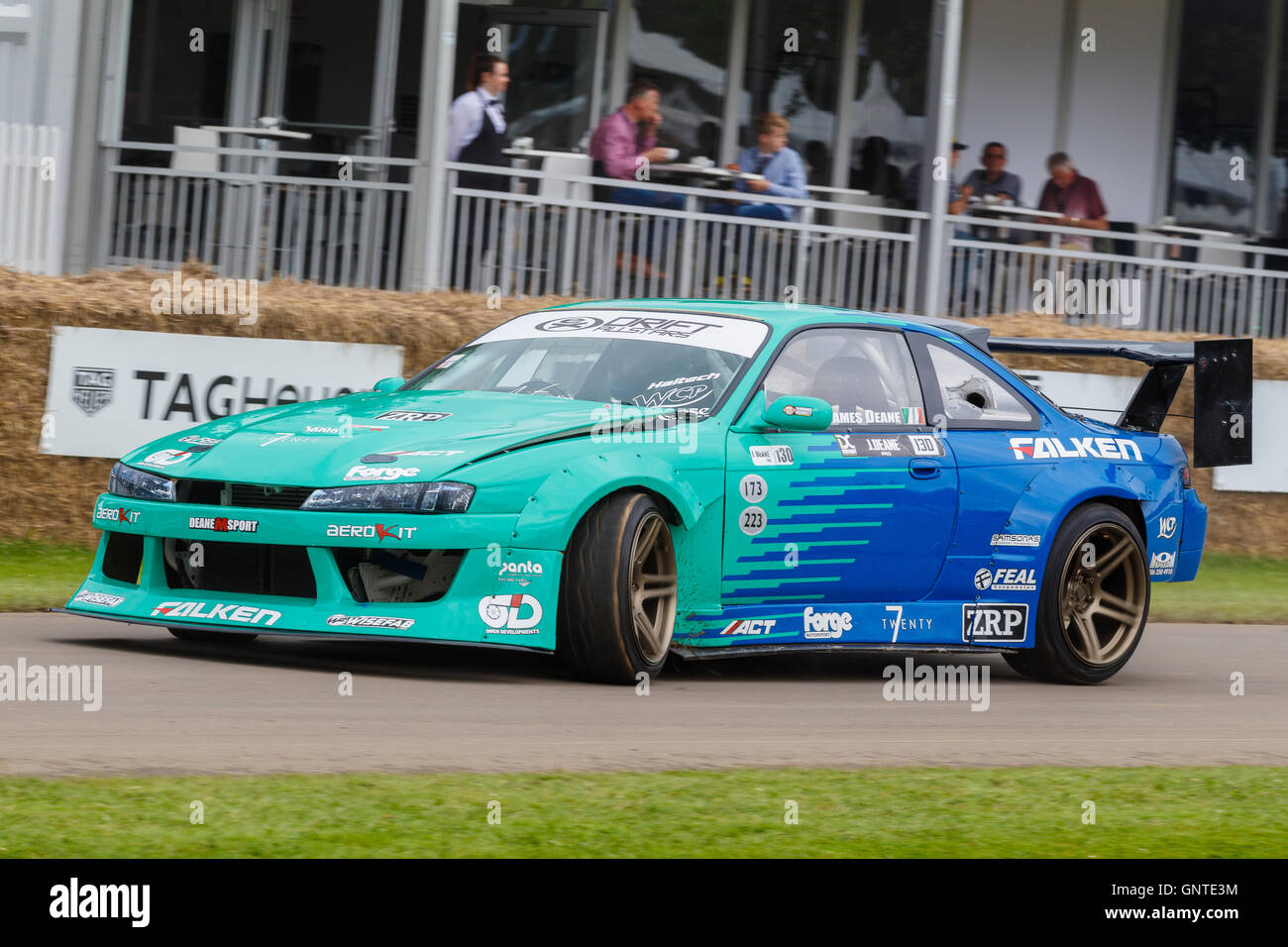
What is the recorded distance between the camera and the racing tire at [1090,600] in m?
8.91

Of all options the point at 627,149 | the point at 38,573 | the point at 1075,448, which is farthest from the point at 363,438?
the point at 627,149

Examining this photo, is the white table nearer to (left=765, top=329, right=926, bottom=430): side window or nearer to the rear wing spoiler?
the rear wing spoiler

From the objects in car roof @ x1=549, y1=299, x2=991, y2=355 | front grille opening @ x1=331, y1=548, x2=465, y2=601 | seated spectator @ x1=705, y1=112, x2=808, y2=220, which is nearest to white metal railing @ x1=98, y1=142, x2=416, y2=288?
seated spectator @ x1=705, y1=112, x2=808, y2=220

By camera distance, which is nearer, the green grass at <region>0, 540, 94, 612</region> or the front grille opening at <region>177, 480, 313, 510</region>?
the front grille opening at <region>177, 480, 313, 510</region>

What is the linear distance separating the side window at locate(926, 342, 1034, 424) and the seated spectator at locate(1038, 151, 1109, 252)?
8973 millimetres

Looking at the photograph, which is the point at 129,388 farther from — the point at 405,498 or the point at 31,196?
the point at 405,498

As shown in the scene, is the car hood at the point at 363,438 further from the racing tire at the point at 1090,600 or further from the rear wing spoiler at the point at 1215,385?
the rear wing spoiler at the point at 1215,385

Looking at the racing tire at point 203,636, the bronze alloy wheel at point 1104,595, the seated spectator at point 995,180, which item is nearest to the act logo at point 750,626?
the bronze alloy wheel at point 1104,595

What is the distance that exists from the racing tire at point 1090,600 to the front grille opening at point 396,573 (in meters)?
3.06

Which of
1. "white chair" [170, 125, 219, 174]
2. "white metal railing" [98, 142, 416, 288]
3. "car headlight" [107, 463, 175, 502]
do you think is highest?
"white chair" [170, 125, 219, 174]

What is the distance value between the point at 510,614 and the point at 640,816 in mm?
2155

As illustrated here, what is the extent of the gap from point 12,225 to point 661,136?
6716 millimetres

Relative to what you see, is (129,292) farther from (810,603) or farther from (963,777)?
(963,777)

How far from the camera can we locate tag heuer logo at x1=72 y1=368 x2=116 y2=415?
11.5 m
